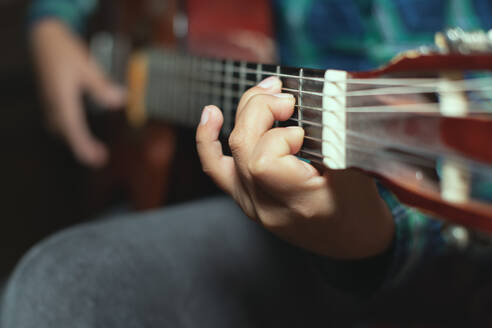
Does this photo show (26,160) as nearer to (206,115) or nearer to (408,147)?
(206,115)

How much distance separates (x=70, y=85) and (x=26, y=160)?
520mm

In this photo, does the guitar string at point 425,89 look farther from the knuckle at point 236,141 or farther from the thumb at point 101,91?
the thumb at point 101,91

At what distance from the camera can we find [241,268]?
0.58 m

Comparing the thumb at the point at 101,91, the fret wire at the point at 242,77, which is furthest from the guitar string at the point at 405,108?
the thumb at the point at 101,91

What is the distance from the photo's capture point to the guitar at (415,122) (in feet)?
0.89

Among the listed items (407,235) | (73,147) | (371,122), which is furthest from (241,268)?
(73,147)

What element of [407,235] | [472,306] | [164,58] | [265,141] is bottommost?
[472,306]

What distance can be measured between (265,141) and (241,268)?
0.88 feet

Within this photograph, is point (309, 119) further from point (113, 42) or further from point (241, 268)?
point (113, 42)

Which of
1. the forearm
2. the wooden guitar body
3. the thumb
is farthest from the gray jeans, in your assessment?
the thumb

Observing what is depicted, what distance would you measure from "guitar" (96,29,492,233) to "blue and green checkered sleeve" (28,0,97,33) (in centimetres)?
80

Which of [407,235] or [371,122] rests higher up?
[371,122]

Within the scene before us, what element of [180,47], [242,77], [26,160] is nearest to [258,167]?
[242,77]

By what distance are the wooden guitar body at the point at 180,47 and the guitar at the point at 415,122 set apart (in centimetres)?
50
